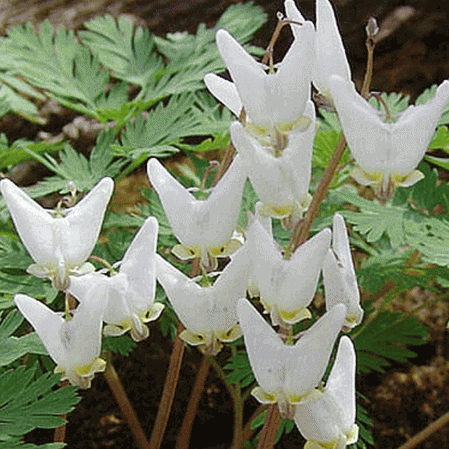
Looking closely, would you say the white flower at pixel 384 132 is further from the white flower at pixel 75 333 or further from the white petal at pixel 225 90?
the white flower at pixel 75 333

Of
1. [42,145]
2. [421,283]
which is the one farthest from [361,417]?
[42,145]

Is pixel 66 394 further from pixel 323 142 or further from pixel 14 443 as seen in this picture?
pixel 323 142

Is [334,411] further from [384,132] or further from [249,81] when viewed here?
[249,81]

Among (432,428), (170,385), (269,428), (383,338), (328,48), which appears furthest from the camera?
(383,338)

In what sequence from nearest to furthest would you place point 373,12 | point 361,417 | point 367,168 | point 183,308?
point 367,168
point 183,308
point 361,417
point 373,12

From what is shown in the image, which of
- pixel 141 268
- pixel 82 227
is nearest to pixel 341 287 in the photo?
pixel 141 268

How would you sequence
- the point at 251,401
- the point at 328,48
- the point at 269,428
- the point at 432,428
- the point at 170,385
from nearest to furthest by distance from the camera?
1. the point at 328,48
2. the point at 269,428
3. the point at 170,385
4. the point at 432,428
5. the point at 251,401

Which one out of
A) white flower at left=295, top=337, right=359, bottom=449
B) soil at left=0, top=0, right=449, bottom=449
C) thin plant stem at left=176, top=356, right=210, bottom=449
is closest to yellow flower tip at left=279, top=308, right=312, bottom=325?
white flower at left=295, top=337, right=359, bottom=449
